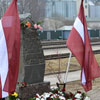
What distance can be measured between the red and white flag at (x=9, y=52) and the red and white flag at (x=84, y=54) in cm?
167

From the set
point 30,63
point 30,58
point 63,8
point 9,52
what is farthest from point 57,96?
point 63,8

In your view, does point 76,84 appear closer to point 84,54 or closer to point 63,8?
point 84,54

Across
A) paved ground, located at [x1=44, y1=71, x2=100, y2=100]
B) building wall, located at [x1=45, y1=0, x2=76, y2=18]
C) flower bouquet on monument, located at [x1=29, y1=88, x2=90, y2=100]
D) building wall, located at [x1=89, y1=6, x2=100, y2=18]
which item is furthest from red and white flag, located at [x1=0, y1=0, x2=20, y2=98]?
building wall, located at [x1=89, y1=6, x2=100, y2=18]

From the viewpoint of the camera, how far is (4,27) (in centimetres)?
727

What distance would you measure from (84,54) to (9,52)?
2152mm

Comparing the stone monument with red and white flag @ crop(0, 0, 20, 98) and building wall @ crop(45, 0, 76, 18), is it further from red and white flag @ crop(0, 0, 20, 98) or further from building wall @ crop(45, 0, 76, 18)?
building wall @ crop(45, 0, 76, 18)

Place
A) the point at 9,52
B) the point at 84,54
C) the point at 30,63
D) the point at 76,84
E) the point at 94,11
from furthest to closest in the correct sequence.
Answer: the point at 94,11 < the point at 76,84 < the point at 30,63 < the point at 84,54 < the point at 9,52

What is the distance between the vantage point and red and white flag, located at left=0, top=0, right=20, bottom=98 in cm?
704

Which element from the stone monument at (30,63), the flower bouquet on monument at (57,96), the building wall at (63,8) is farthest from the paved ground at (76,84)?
the building wall at (63,8)

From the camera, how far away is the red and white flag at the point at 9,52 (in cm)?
704

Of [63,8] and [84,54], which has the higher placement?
[84,54]

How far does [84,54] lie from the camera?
8.38m

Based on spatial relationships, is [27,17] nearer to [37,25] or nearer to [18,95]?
[37,25]

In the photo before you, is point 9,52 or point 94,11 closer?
point 9,52
